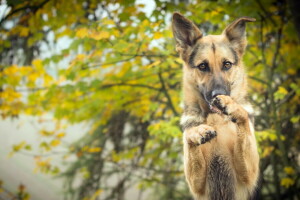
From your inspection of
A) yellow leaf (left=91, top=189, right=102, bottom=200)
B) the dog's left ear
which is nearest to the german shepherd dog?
the dog's left ear

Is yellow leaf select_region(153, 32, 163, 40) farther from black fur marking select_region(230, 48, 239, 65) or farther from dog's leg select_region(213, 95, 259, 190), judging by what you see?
dog's leg select_region(213, 95, 259, 190)

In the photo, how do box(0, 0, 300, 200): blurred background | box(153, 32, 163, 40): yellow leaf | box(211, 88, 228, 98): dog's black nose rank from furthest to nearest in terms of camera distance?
box(0, 0, 300, 200): blurred background < box(153, 32, 163, 40): yellow leaf < box(211, 88, 228, 98): dog's black nose

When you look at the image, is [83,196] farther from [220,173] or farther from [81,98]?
[220,173]

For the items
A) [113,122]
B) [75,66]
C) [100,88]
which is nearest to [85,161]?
[113,122]

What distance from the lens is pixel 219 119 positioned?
2.75 m

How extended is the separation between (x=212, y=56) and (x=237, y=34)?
34cm

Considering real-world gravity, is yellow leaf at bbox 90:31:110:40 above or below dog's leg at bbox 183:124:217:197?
above

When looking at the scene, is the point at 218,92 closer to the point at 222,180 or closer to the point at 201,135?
the point at 201,135

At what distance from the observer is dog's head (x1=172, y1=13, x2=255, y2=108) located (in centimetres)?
273

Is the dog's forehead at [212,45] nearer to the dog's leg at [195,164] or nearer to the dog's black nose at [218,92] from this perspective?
the dog's black nose at [218,92]

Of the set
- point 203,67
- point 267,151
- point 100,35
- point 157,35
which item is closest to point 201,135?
point 203,67

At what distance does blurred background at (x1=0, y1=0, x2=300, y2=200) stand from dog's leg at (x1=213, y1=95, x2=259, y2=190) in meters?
2.30

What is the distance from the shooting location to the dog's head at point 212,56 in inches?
107

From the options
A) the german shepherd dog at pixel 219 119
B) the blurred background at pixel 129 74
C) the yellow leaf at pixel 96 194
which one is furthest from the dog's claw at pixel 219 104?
the yellow leaf at pixel 96 194
